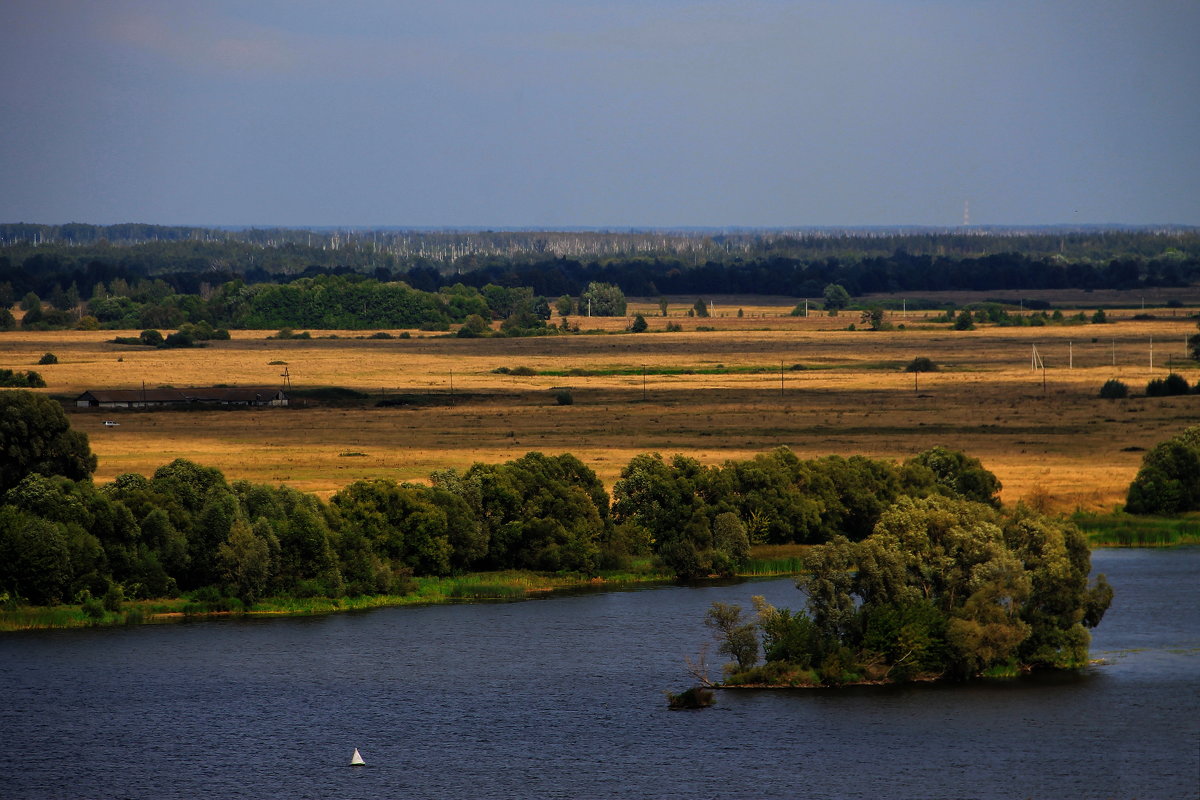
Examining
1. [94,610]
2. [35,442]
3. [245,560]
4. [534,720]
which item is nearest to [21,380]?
[35,442]

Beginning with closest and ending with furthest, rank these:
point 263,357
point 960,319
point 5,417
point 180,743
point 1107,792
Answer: point 1107,792 < point 180,743 < point 5,417 < point 263,357 < point 960,319

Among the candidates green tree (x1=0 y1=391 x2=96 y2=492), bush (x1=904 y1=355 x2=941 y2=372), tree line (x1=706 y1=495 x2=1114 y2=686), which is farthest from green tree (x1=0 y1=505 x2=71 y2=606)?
bush (x1=904 y1=355 x2=941 y2=372)

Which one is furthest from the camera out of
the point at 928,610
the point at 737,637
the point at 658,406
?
the point at 658,406

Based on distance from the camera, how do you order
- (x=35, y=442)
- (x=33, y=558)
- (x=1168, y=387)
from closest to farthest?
(x=33, y=558) < (x=35, y=442) < (x=1168, y=387)

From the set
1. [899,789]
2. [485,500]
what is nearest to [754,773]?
[899,789]

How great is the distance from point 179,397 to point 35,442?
2215 inches

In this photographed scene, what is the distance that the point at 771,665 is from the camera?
4644cm

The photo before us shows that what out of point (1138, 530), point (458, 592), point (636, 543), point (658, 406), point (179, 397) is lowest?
point (458, 592)

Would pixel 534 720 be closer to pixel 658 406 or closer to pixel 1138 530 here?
pixel 1138 530

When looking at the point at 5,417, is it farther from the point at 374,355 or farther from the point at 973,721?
the point at 374,355

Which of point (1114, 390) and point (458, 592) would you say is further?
point (1114, 390)

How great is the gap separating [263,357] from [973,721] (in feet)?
426

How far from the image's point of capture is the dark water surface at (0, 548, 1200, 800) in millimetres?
38562

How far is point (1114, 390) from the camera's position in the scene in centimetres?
11619
